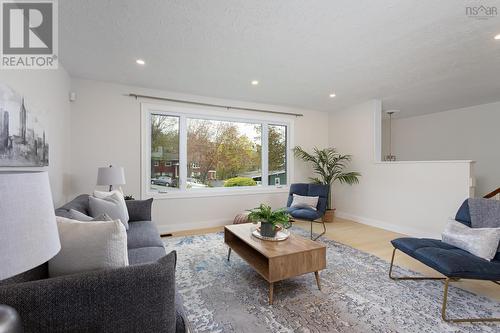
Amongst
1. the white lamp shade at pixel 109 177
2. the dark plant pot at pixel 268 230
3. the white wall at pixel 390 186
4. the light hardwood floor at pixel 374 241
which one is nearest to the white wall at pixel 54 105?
the white lamp shade at pixel 109 177

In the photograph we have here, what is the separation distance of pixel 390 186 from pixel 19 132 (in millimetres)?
4976

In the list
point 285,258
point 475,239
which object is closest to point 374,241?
point 475,239

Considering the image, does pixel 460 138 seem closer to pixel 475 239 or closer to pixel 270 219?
pixel 475 239

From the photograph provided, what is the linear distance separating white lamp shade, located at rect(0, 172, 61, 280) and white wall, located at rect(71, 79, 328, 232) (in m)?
3.23

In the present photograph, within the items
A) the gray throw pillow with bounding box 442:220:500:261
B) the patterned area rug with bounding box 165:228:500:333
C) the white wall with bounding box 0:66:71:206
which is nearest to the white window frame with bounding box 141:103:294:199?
the white wall with bounding box 0:66:71:206

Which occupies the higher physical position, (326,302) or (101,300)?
(101,300)

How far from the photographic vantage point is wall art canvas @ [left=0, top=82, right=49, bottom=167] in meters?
1.69

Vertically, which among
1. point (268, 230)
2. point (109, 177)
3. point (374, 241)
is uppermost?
point (109, 177)

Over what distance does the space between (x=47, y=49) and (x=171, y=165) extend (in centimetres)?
214

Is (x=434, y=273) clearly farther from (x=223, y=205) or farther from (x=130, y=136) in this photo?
(x=130, y=136)

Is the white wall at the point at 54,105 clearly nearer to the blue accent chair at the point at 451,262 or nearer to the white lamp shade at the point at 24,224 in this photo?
the white lamp shade at the point at 24,224

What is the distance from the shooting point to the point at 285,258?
1885 millimetres

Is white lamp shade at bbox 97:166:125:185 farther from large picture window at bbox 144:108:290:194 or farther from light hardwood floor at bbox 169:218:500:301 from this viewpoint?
light hardwood floor at bbox 169:218:500:301

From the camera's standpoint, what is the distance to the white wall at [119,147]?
3.32 meters
